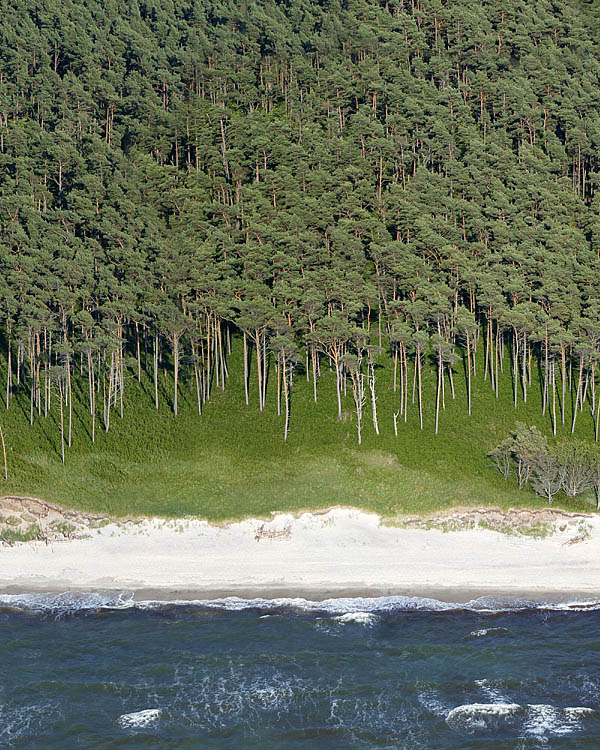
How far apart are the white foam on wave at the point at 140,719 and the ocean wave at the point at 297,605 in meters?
12.9

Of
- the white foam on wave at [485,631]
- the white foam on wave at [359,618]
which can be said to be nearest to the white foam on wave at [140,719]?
the white foam on wave at [359,618]

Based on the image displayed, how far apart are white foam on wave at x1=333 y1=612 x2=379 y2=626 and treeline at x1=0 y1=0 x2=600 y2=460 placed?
93.1ft

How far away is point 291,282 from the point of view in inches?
3656

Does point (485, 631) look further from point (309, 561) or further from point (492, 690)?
point (309, 561)

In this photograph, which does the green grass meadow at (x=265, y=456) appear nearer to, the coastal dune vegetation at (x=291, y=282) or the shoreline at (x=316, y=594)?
the coastal dune vegetation at (x=291, y=282)

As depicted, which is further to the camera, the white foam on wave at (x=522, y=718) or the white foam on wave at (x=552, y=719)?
the white foam on wave at (x=522, y=718)

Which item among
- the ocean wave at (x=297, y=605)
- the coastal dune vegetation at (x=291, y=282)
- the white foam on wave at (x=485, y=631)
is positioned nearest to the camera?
the white foam on wave at (x=485, y=631)

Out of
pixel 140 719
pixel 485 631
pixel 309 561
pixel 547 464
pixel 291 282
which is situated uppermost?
pixel 291 282

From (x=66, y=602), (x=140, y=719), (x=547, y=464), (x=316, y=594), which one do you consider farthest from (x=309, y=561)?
(x=547, y=464)

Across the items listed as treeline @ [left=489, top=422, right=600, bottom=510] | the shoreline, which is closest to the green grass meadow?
treeline @ [left=489, top=422, right=600, bottom=510]

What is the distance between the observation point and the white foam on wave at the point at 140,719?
44500 millimetres

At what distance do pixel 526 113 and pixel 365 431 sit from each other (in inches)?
2779

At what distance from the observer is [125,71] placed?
A: 144 m

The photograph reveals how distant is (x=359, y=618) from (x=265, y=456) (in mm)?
26203
